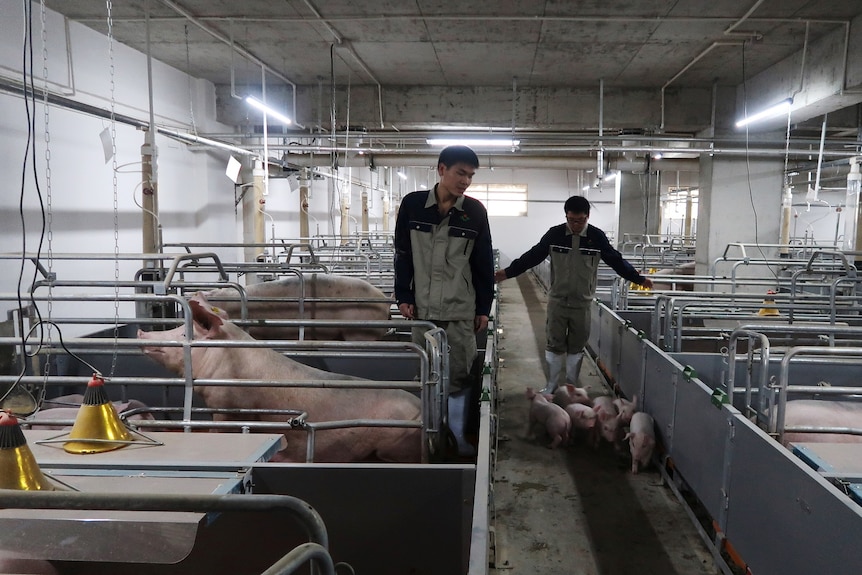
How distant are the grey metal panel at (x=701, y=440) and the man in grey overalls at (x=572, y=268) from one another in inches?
57.7

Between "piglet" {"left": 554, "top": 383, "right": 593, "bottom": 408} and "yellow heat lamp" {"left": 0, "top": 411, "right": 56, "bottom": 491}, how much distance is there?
4.13 m

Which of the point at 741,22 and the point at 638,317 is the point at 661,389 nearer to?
the point at 638,317

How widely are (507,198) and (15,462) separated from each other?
22861mm

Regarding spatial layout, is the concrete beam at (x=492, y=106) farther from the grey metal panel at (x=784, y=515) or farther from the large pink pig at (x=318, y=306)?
the grey metal panel at (x=784, y=515)

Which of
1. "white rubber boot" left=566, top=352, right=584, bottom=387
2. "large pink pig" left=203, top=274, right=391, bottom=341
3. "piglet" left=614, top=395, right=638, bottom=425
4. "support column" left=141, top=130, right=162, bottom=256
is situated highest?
"support column" left=141, top=130, right=162, bottom=256

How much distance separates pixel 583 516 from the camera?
3.63 m

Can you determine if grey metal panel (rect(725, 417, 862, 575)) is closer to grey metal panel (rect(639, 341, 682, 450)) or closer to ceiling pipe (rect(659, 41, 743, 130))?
grey metal panel (rect(639, 341, 682, 450))

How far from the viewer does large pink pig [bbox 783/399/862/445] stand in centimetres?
317

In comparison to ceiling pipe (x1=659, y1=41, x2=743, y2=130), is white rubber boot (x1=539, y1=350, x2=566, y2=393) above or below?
below

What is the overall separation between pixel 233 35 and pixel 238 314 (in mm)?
3624

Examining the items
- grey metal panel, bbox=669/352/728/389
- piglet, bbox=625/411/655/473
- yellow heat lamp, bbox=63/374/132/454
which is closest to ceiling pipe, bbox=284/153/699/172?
grey metal panel, bbox=669/352/728/389

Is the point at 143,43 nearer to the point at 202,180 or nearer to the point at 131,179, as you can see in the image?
the point at 131,179

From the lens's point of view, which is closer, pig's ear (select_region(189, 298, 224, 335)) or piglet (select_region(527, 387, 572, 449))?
pig's ear (select_region(189, 298, 224, 335))

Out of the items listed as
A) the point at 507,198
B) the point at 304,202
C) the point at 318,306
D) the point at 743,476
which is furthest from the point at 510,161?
the point at 507,198
